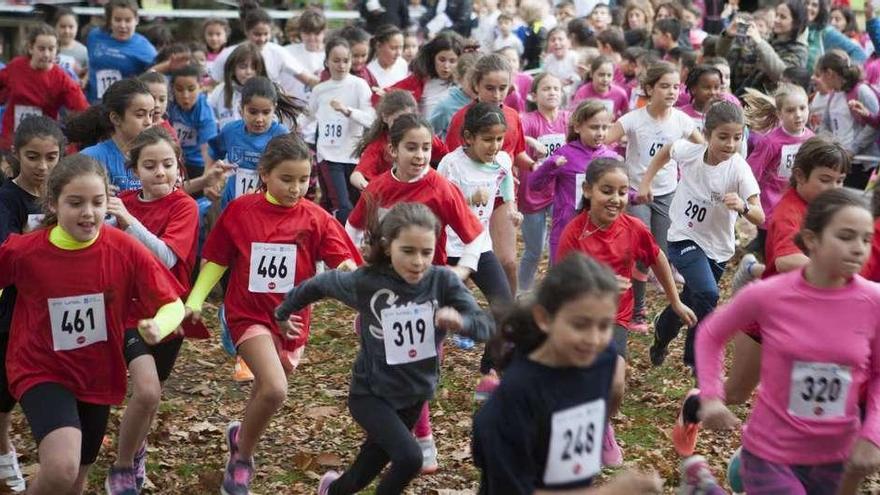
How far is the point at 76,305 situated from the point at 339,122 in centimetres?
604

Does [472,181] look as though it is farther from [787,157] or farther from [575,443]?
[575,443]

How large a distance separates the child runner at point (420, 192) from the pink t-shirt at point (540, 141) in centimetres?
229

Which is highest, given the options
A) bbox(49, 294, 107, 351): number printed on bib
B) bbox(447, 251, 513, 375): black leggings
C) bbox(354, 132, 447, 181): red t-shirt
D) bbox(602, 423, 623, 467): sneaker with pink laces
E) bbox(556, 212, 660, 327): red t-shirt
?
bbox(354, 132, 447, 181): red t-shirt

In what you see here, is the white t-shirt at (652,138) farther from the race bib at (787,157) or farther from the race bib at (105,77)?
the race bib at (105,77)

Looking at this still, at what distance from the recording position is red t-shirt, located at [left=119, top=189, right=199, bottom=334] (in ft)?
19.9

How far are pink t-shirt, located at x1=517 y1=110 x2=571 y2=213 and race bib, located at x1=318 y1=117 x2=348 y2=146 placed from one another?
165 cm

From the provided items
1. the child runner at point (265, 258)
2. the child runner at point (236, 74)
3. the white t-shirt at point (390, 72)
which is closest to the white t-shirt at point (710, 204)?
the child runner at point (265, 258)

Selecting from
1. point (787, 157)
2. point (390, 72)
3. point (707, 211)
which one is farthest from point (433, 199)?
point (390, 72)

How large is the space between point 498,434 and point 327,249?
246 cm

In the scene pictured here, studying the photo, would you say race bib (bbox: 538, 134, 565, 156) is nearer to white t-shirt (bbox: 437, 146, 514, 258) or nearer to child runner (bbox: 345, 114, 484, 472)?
white t-shirt (bbox: 437, 146, 514, 258)

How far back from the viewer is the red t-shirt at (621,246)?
6.56 meters

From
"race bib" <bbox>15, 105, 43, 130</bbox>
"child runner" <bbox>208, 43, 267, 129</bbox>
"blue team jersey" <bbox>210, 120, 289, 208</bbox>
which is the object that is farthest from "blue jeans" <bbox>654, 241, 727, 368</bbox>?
"race bib" <bbox>15, 105, 43, 130</bbox>

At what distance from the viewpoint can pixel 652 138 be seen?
375 inches

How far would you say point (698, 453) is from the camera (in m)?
6.89
